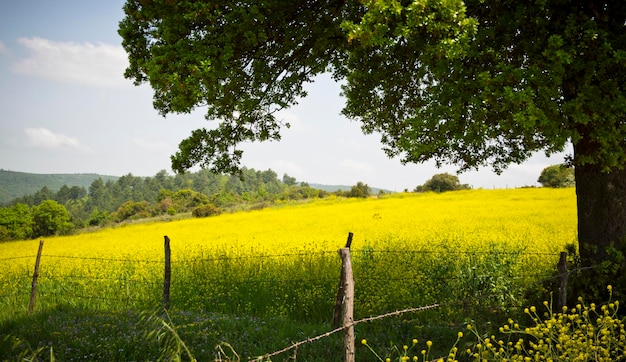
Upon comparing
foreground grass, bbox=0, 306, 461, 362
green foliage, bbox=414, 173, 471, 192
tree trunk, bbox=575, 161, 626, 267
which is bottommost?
foreground grass, bbox=0, 306, 461, 362

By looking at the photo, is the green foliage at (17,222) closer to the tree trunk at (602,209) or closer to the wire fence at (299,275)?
the wire fence at (299,275)

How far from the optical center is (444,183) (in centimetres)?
6009

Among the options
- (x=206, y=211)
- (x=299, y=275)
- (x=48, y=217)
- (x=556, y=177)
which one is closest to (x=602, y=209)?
(x=299, y=275)

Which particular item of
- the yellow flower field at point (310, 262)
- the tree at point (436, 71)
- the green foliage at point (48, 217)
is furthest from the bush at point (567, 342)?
the green foliage at point (48, 217)

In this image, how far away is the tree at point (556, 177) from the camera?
162 ft

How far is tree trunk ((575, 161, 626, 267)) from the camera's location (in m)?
9.21

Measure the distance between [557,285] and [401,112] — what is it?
646 cm

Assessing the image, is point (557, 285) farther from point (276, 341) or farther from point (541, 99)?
point (276, 341)

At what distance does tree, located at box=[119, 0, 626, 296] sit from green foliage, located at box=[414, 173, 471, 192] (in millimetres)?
49106

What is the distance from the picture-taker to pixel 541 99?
771cm

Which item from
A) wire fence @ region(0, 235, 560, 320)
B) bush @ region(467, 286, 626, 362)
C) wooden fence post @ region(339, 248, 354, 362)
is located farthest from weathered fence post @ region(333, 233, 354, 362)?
wire fence @ region(0, 235, 560, 320)

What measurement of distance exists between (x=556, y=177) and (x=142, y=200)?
115 m

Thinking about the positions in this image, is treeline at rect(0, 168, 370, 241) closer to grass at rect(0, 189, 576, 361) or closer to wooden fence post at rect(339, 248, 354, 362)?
grass at rect(0, 189, 576, 361)

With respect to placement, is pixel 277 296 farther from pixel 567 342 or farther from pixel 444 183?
pixel 444 183
